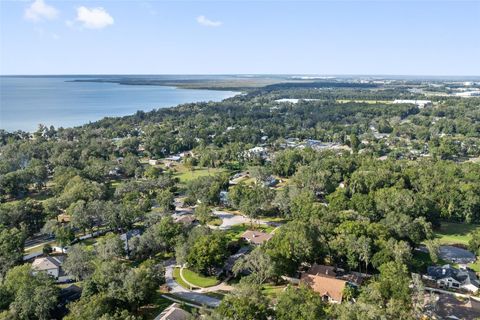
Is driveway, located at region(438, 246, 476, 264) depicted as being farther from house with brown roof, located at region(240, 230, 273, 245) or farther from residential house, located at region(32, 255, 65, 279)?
residential house, located at region(32, 255, 65, 279)

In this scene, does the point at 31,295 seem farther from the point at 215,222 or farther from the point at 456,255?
Answer: the point at 456,255

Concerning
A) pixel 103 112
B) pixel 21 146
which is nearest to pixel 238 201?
pixel 21 146

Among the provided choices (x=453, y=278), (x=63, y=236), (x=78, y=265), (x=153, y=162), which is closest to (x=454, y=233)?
(x=453, y=278)

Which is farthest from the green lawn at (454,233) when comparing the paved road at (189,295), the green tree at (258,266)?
the paved road at (189,295)

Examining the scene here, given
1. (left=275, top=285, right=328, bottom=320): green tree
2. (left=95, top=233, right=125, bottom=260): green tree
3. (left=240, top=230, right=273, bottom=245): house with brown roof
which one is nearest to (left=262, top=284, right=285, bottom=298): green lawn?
(left=275, top=285, right=328, bottom=320): green tree

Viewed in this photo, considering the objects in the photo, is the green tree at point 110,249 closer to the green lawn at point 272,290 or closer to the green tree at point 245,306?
the green tree at point 245,306

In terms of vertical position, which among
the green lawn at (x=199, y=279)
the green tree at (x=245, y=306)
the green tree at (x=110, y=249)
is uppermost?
the green tree at (x=245, y=306)
